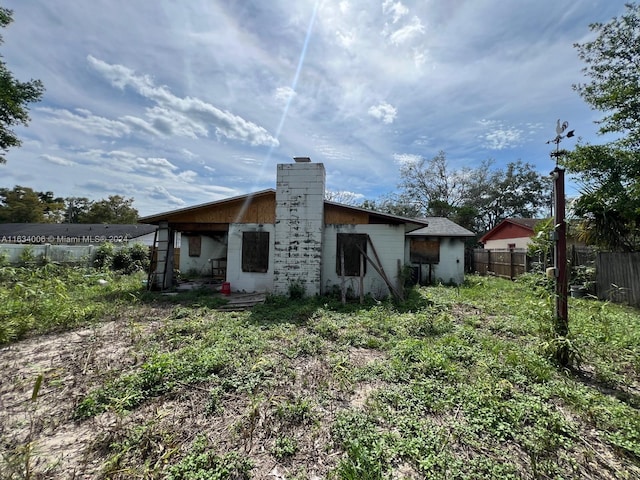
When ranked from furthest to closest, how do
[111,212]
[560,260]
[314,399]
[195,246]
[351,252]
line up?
[111,212] < [195,246] < [351,252] < [560,260] < [314,399]

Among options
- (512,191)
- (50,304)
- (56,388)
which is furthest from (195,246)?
(512,191)

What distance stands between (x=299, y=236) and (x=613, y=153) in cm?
1040

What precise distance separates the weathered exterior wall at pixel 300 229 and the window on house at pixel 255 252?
0.70 meters

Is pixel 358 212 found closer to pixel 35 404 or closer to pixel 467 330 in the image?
pixel 467 330

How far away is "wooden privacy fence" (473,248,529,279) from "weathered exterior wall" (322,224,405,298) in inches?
296

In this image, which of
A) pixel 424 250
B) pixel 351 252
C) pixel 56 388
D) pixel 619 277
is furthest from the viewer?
pixel 424 250

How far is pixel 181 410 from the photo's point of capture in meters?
2.94

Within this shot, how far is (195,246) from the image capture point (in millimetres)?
13727

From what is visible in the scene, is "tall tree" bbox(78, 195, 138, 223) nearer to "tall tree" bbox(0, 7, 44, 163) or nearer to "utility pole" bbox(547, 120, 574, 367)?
"tall tree" bbox(0, 7, 44, 163)

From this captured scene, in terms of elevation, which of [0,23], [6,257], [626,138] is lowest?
[6,257]

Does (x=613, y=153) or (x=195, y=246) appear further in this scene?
(x=195, y=246)

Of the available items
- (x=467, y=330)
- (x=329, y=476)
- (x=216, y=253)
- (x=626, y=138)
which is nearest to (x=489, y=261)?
(x=626, y=138)

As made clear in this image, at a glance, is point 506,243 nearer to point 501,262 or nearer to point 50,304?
Result: point 501,262

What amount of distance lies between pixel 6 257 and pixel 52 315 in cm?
850
